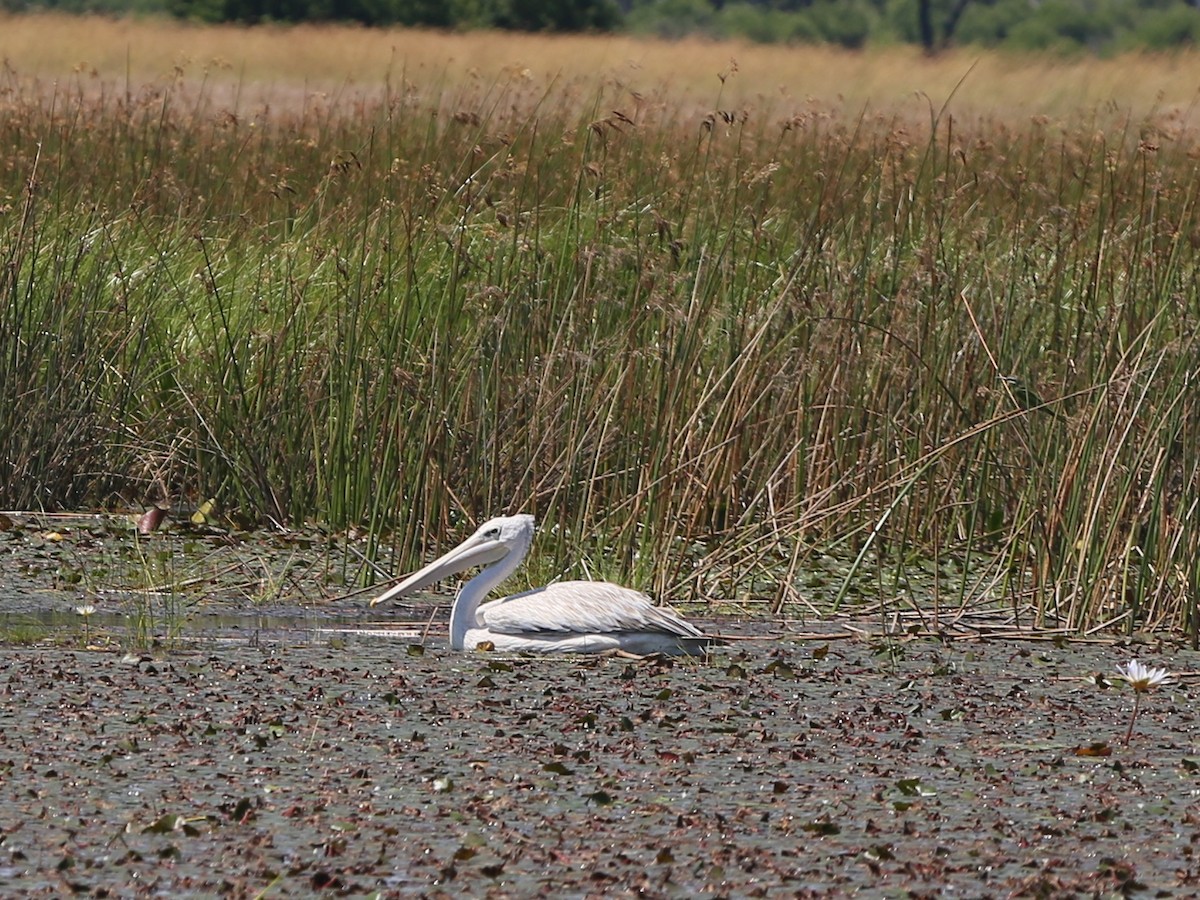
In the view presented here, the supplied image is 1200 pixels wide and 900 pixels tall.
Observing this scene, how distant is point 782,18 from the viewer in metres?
45.3

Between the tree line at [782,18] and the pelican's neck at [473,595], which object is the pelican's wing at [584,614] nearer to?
the pelican's neck at [473,595]

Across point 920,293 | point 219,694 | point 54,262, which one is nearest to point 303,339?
point 54,262

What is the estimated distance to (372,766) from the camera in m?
4.10

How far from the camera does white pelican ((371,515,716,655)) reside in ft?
16.8

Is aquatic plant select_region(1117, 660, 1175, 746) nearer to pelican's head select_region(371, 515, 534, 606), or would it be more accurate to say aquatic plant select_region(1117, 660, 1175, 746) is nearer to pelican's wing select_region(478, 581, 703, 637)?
pelican's wing select_region(478, 581, 703, 637)

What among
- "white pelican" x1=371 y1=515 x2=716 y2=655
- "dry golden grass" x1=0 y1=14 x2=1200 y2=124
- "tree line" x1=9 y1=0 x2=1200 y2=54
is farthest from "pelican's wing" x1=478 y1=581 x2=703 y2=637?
"tree line" x1=9 y1=0 x2=1200 y2=54

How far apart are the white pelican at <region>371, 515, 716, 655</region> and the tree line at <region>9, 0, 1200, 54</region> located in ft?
67.2

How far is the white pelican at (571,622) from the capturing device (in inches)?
201

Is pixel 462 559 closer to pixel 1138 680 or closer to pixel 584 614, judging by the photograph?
pixel 584 614

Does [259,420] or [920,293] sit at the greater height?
[920,293]

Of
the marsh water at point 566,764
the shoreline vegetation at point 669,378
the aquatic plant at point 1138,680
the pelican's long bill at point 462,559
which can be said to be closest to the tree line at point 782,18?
the shoreline vegetation at point 669,378

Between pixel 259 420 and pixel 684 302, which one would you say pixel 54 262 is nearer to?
pixel 259 420

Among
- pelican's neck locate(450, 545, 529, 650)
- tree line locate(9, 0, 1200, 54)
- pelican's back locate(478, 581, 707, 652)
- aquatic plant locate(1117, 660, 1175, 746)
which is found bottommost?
tree line locate(9, 0, 1200, 54)

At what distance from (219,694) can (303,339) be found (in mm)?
2654
